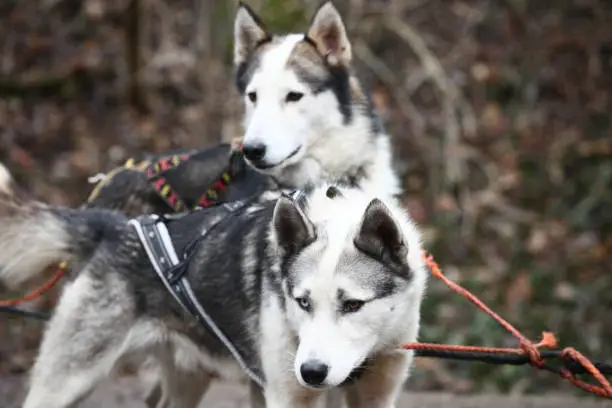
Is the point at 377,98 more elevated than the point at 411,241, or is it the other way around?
the point at 411,241

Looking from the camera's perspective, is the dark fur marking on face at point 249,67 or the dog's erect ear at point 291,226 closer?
the dog's erect ear at point 291,226

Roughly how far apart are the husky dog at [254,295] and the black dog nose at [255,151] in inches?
15.2

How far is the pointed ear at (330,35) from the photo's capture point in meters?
5.07

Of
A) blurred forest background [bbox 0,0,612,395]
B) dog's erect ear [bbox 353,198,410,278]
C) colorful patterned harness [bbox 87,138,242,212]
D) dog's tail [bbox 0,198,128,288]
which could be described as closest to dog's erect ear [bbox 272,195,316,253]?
dog's erect ear [bbox 353,198,410,278]

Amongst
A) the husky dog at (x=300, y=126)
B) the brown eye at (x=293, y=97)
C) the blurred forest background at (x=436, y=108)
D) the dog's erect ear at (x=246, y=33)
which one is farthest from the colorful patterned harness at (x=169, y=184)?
the blurred forest background at (x=436, y=108)

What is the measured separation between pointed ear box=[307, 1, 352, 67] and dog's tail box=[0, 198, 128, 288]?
4.57 feet

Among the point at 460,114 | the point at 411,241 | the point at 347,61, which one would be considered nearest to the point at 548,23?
the point at 460,114

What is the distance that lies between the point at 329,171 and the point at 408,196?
5.87 metres

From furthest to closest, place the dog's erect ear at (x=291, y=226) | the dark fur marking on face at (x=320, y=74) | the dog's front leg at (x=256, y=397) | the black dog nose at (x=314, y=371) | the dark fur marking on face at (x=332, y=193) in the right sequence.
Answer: the dark fur marking on face at (x=320, y=74) < the dog's front leg at (x=256, y=397) < the dark fur marking on face at (x=332, y=193) < the dog's erect ear at (x=291, y=226) < the black dog nose at (x=314, y=371)

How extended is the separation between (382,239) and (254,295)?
67cm

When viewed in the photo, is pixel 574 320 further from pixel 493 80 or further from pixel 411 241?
pixel 411 241

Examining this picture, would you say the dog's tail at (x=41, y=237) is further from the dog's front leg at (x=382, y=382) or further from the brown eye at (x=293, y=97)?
the dog's front leg at (x=382, y=382)

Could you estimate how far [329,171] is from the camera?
5.04 m

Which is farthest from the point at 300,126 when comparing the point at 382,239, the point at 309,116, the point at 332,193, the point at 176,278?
the point at 382,239
